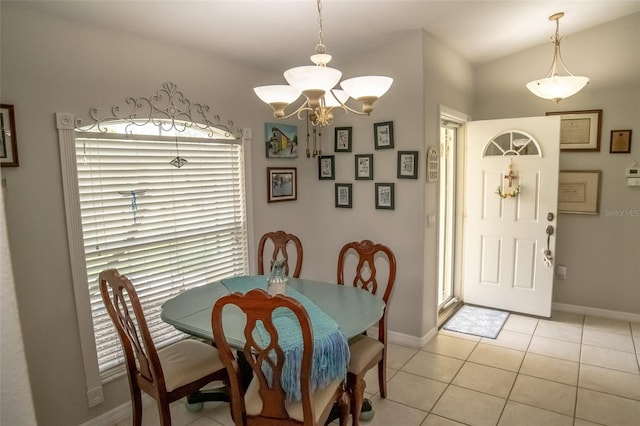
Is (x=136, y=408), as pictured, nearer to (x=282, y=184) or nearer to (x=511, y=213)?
(x=282, y=184)

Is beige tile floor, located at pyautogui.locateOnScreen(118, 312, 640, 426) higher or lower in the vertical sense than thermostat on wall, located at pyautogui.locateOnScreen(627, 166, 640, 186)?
lower

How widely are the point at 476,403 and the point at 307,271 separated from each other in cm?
187

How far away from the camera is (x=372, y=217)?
11.1 ft

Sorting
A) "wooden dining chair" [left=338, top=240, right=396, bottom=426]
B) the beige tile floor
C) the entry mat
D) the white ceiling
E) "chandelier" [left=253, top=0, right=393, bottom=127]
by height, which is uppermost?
the white ceiling

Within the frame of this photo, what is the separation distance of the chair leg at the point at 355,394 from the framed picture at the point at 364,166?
1789 millimetres

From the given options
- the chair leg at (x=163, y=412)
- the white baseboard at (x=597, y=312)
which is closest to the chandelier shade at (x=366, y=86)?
the chair leg at (x=163, y=412)

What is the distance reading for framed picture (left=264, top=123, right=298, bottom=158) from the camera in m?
3.32

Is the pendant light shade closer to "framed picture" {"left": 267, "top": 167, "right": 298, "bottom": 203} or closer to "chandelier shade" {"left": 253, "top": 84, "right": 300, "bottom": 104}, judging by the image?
"framed picture" {"left": 267, "top": 167, "right": 298, "bottom": 203}

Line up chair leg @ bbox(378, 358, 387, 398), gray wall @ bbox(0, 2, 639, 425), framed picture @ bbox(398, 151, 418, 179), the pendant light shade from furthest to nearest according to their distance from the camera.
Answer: framed picture @ bbox(398, 151, 418, 179), the pendant light shade, chair leg @ bbox(378, 358, 387, 398), gray wall @ bbox(0, 2, 639, 425)

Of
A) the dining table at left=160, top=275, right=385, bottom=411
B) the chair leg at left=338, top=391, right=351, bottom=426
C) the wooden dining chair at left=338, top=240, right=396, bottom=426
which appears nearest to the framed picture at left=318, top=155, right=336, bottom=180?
the wooden dining chair at left=338, top=240, right=396, bottom=426

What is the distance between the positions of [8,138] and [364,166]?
2432 millimetres

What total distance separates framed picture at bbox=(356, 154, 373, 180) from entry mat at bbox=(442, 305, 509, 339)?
1.60 m

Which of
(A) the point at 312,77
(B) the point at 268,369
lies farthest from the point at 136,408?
(A) the point at 312,77

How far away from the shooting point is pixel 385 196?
3283mm
